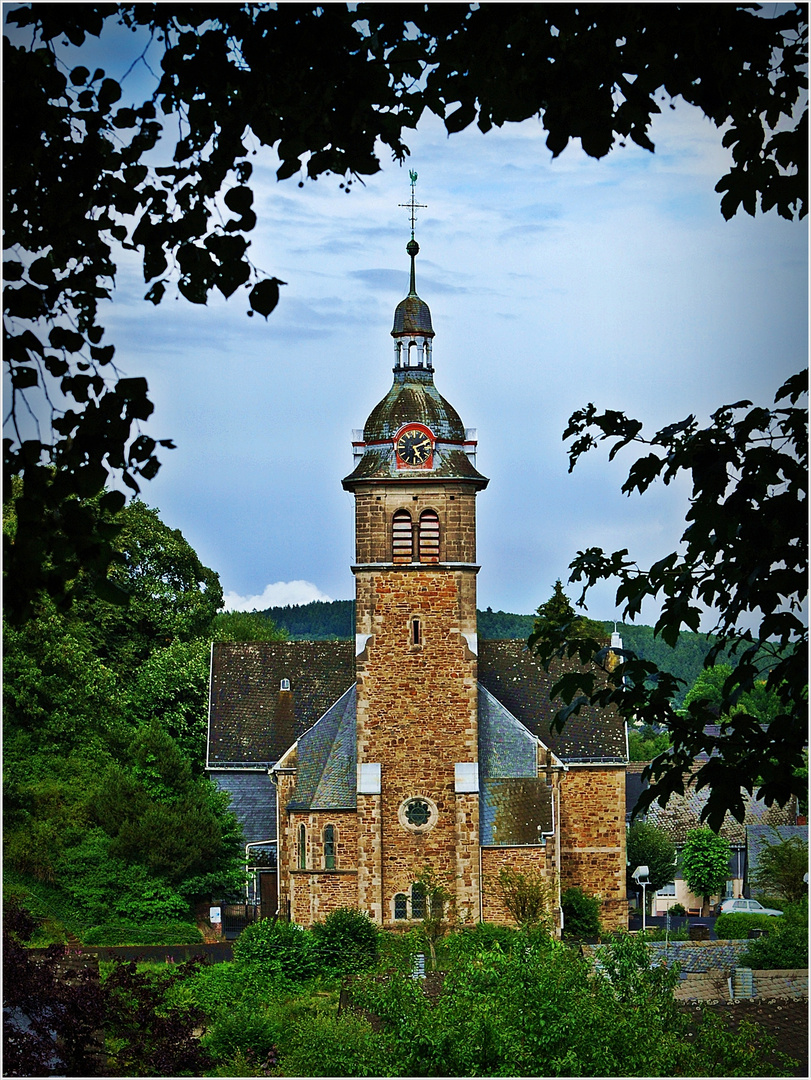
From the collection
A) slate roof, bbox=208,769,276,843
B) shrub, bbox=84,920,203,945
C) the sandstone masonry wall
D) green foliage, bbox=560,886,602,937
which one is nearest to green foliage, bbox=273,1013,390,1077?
shrub, bbox=84,920,203,945

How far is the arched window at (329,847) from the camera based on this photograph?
31.5 m

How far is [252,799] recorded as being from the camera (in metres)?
36.2

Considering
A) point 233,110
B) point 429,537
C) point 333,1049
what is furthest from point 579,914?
point 233,110

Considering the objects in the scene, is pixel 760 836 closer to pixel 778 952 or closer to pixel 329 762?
pixel 329 762

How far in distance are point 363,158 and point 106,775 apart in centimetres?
2852

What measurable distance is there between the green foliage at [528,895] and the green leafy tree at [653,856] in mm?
10571

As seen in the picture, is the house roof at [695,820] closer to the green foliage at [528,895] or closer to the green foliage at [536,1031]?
the green foliage at [528,895]

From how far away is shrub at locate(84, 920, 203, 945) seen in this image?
2931cm

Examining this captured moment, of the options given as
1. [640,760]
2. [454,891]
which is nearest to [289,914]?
[454,891]

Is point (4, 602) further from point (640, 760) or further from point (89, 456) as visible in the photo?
point (640, 760)

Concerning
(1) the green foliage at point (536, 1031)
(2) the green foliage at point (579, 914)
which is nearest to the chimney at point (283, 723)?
(2) the green foliage at point (579, 914)

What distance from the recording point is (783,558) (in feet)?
21.2

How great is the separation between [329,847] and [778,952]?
10.0m

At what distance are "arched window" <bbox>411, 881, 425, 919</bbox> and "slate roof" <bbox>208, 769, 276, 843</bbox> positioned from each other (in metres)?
5.49
